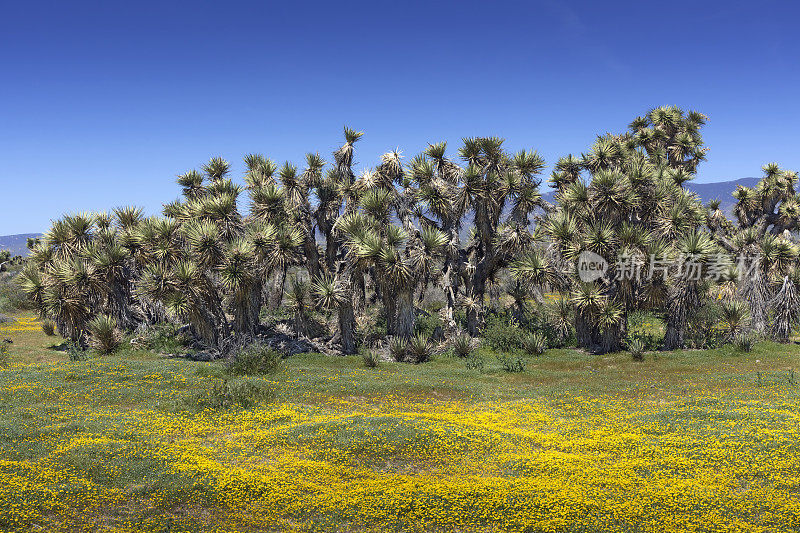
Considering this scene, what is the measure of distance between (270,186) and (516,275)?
11.7 m

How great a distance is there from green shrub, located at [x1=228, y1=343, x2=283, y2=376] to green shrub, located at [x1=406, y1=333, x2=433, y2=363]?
591 centimetres

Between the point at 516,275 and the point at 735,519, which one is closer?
the point at 735,519

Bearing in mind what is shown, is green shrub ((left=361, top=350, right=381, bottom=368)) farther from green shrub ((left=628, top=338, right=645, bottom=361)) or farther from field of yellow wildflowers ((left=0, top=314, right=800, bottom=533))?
green shrub ((left=628, top=338, right=645, bottom=361))

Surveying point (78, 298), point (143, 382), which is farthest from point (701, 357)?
point (78, 298)

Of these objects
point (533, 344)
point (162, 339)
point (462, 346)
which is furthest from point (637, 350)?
point (162, 339)

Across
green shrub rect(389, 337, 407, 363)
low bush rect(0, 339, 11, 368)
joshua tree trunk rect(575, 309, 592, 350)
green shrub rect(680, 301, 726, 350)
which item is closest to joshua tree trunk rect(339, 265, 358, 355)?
green shrub rect(389, 337, 407, 363)

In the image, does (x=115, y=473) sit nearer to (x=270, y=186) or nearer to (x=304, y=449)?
(x=304, y=449)

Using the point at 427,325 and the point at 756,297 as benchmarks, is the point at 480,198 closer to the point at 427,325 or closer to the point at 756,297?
the point at 427,325

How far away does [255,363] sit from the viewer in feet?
62.3

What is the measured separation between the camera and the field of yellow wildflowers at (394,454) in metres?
8.86

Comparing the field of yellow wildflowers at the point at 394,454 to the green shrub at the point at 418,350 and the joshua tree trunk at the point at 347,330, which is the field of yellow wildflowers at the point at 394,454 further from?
the joshua tree trunk at the point at 347,330

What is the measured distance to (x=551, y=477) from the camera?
10.2 metres

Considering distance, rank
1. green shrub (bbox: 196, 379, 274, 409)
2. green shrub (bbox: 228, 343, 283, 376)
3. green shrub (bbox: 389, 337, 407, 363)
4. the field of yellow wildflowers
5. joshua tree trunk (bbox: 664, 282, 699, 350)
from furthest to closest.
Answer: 1. green shrub (bbox: 389, 337, 407, 363)
2. joshua tree trunk (bbox: 664, 282, 699, 350)
3. green shrub (bbox: 228, 343, 283, 376)
4. green shrub (bbox: 196, 379, 274, 409)
5. the field of yellow wildflowers

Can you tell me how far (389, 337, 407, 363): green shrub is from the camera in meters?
23.3
